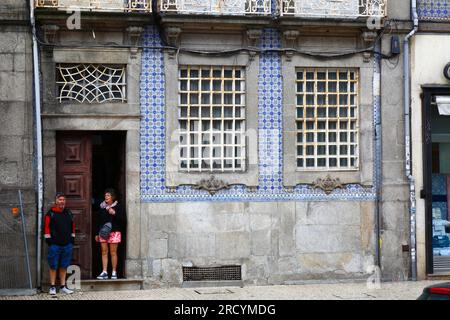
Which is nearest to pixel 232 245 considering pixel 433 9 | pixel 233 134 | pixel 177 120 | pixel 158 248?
pixel 158 248

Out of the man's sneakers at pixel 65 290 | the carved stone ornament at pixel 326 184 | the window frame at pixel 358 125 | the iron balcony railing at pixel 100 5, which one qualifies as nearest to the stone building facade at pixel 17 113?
the iron balcony railing at pixel 100 5

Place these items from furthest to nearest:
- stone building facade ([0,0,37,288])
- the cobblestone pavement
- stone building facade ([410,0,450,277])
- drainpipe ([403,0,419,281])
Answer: stone building facade ([410,0,450,277])
drainpipe ([403,0,419,281])
stone building facade ([0,0,37,288])
the cobblestone pavement

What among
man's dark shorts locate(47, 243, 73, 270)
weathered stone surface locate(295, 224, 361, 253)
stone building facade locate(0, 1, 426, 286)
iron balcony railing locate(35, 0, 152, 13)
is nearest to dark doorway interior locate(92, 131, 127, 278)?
stone building facade locate(0, 1, 426, 286)

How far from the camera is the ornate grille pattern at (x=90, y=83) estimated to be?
16625 mm

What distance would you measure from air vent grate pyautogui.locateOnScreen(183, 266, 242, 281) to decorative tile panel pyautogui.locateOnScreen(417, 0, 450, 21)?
19.1 feet

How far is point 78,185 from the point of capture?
16.7 metres

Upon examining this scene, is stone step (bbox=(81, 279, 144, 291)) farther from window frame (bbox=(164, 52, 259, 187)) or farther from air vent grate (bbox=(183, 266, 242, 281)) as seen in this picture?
window frame (bbox=(164, 52, 259, 187))

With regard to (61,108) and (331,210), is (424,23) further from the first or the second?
(61,108)

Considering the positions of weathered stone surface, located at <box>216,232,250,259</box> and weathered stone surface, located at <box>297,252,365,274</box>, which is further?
weathered stone surface, located at <box>297,252,365,274</box>

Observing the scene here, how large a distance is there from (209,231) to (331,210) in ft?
7.44

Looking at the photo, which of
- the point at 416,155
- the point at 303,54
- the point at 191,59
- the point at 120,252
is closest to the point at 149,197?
the point at 120,252

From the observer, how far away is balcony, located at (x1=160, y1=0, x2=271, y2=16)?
16641mm

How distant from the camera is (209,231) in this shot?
1692 cm

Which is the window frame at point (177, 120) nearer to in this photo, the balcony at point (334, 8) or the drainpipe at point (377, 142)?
the balcony at point (334, 8)
